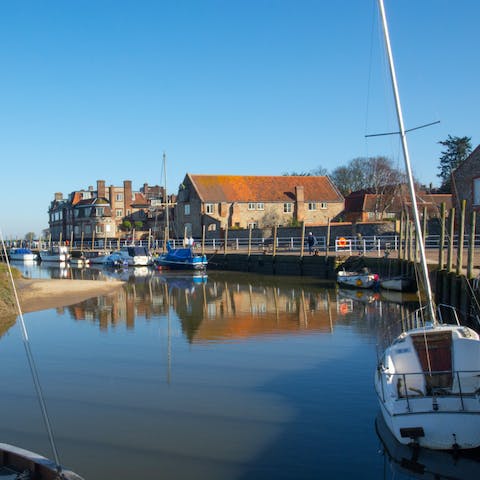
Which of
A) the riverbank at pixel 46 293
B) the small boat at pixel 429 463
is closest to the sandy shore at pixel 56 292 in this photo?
the riverbank at pixel 46 293

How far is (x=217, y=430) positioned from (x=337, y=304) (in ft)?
67.0

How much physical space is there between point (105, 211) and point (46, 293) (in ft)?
226

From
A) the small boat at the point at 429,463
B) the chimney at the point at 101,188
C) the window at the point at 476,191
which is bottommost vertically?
the small boat at the point at 429,463

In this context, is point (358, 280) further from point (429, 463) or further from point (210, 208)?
point (210, 208)

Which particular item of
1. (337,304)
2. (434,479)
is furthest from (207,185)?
(434,479)

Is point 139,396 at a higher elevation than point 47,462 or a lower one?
lower

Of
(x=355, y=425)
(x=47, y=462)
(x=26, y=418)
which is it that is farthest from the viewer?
(x=26, y=418)

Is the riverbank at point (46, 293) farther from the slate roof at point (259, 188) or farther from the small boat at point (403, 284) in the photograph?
the slate roof at point (259, 188)

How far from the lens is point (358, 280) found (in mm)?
39219

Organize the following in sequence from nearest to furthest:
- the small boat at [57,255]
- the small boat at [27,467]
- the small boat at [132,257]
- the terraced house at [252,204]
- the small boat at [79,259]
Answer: the small boat at [27,467] < the small boat at [132,257] < the small boat at [79,259] < the terraced house at [252,204] < the small boat at [57,255]

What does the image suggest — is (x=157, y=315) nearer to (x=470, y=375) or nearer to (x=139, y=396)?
(x=139, y=396)

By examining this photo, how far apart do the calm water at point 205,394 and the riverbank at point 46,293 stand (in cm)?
142

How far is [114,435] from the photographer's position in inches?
482

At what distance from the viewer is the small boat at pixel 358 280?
38.4 metres
